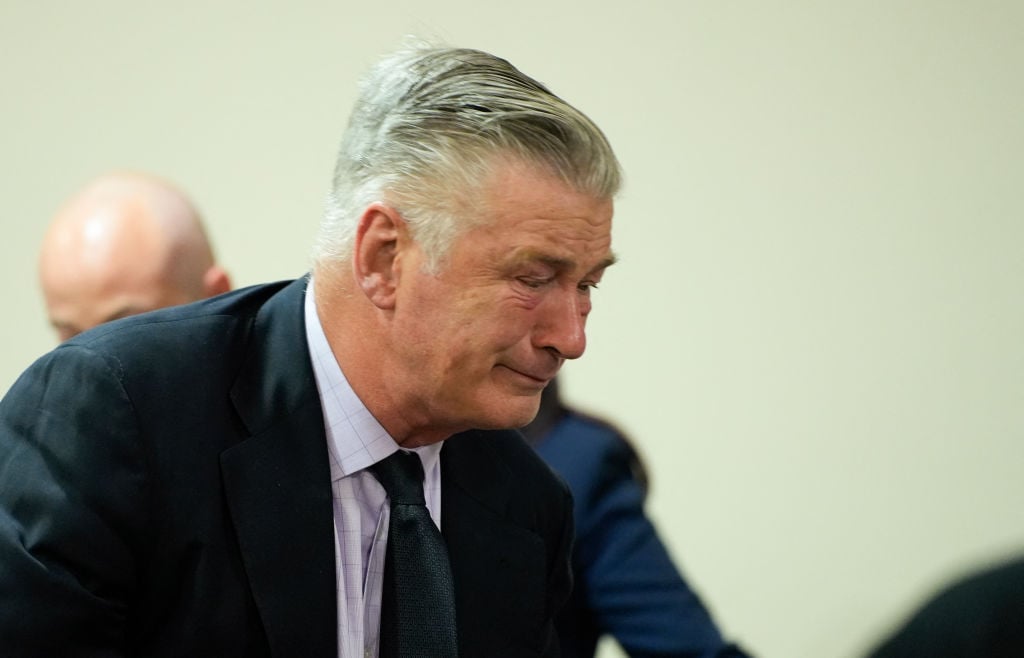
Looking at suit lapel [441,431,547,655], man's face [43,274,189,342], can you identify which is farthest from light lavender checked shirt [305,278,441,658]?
man's face [43,274,189,342]

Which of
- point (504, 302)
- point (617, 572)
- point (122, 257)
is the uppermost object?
point (504, 302)

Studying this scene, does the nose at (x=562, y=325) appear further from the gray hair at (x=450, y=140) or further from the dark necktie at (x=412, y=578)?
the dark necktie at (x=412, y=578)

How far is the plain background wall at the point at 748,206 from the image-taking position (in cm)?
325

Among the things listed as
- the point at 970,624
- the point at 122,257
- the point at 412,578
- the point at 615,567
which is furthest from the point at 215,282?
the point at 970,624

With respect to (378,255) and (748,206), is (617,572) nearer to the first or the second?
(378,255)

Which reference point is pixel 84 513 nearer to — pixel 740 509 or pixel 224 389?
pixel 224 389

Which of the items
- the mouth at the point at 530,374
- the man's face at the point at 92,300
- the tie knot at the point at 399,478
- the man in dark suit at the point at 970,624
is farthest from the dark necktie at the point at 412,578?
the man in dark suit at the point at 970,624

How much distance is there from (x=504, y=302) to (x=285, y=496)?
307 mm

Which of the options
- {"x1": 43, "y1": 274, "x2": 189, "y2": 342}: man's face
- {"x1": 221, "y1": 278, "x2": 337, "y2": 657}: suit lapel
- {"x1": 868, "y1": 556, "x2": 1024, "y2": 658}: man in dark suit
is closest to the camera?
{"x1": 868, "y1": 556, "x2": 1024, "y2": 658}: man in dark suit

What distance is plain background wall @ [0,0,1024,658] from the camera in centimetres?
325

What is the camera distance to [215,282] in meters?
2.37

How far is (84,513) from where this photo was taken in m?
1.39

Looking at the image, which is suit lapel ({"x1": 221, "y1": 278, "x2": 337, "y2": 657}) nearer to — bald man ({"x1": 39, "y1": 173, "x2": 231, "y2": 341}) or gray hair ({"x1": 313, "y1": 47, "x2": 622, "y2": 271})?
gray hair ({"x1": 313, "y1": 47, "x2": 622, "y2": 271})

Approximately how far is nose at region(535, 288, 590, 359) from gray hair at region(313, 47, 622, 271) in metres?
0.12
